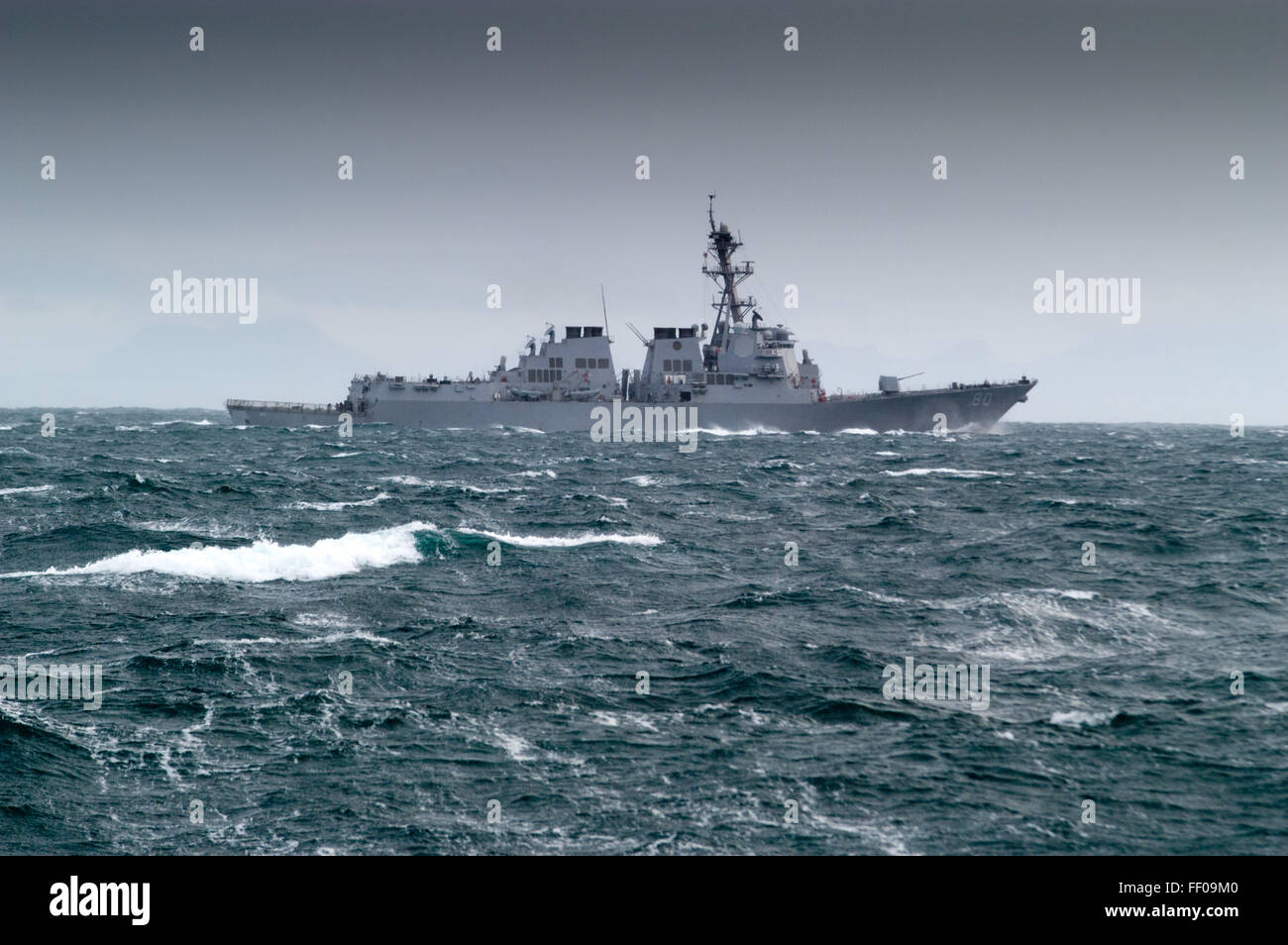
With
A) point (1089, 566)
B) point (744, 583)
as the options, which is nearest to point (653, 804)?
point (744, 583)

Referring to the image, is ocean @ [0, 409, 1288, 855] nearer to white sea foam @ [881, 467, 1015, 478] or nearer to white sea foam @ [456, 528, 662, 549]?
white sea foam @ [456, 528, 662, 549]

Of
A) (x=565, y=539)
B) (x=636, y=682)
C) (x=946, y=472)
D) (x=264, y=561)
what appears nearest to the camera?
(x=636, y=682)

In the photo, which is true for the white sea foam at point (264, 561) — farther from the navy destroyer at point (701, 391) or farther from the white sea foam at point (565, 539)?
the navy destroyer at point (701, 391)

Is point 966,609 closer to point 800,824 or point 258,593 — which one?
point 800,824

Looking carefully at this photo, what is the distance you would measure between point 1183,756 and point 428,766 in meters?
10.4

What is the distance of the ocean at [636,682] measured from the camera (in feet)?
39.6

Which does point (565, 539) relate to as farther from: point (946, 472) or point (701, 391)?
point (701, 391)

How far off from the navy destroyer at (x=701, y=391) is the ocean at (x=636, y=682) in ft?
193

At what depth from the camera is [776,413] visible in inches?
3841

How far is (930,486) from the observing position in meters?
50.3

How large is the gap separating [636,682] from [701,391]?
82146 mm

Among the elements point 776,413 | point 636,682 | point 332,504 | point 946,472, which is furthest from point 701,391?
point 636,682

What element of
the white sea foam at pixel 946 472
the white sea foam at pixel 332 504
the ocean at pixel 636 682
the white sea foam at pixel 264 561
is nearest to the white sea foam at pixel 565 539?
the ocean at pixel 636 682

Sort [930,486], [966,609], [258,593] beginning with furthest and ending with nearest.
→ [930,486]
[258,593]
[966,609]
